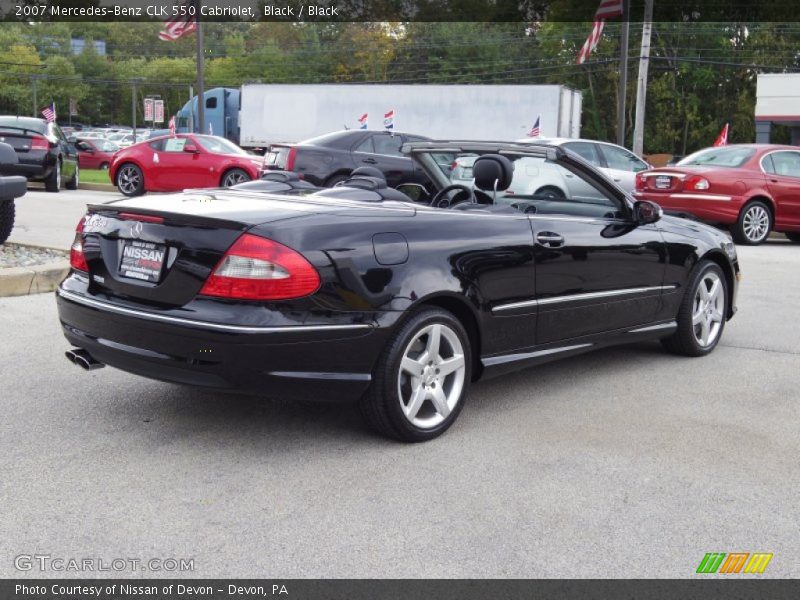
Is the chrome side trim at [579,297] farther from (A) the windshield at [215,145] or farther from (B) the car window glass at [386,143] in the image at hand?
(A) the windshield at [215,145]

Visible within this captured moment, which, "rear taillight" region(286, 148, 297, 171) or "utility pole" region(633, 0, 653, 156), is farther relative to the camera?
"utility pole" region(633, 0, 653, 156)

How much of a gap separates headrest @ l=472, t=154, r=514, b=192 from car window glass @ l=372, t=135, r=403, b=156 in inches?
456

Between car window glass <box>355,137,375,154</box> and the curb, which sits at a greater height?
car window glass <box>355,137,375,154</box>

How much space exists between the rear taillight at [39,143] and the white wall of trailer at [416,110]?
1418 centimetres

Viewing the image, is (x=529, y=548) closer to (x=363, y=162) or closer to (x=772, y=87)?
(x=363, y=162)

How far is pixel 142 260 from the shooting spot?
166 inches

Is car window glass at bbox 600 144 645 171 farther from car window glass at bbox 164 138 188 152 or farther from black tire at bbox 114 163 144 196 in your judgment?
black tire at bbox 114 163 144 196

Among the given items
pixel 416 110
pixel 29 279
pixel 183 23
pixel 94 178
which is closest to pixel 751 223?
pixel 29 279

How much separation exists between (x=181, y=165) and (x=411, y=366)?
1574 cm

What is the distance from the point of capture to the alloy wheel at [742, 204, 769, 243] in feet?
45.4

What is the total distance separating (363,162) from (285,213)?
40.4ft

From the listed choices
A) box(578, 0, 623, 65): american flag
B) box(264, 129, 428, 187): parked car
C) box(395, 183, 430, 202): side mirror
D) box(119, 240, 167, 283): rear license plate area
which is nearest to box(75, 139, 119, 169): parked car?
box(578, 0, 623, 65): american flag

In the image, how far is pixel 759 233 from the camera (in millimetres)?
14016
